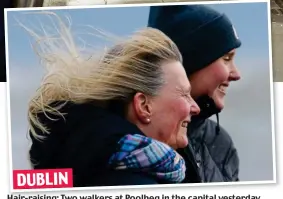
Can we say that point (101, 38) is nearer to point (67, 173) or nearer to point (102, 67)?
point (102, 67)

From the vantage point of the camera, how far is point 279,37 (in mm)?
2217

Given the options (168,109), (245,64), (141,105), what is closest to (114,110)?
(141,105)

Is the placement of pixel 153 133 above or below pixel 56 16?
below

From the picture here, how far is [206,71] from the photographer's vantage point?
2188 millimetres

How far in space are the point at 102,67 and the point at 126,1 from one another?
0.30 m

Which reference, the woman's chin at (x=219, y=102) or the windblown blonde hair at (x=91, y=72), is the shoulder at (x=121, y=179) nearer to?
the windblown blonde hair at (x=91, y=72)

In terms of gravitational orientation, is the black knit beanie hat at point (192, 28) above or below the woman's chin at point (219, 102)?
above

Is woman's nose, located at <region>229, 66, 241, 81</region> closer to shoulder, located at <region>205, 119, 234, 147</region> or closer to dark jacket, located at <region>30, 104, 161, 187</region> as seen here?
shoulder, located at <region>205, 119, 234, 147</region>

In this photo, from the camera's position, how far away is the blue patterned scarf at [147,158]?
2.10 meters

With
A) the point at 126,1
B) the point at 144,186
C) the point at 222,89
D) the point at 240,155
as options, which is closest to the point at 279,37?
the point at 222,89

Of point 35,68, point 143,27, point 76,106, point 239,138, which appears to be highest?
point 143,27

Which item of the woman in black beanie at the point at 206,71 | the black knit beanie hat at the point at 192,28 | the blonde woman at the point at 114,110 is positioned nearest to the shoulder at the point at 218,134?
the woman in black beanie at the point at 206,71

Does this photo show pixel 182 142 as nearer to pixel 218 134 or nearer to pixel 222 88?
pixel 218 134

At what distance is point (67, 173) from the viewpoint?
2.13m
